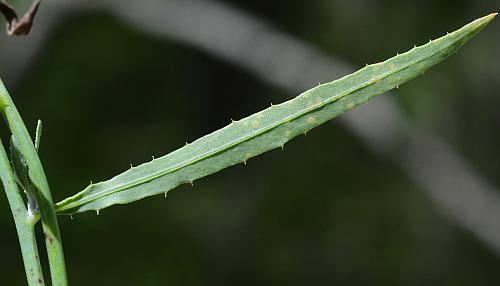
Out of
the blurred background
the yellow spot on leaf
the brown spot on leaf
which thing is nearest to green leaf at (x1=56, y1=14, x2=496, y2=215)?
the yellow spot on leaf

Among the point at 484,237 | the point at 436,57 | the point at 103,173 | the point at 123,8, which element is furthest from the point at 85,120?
the point at 436,57

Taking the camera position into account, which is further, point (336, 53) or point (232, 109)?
point (336, 53)

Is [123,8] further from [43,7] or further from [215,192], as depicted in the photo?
[215,192]

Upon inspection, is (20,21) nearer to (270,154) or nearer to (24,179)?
(24,179)

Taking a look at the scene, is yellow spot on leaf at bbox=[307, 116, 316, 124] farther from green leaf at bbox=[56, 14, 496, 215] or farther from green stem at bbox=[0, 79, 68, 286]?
green stem at bbox=[0, 79, 68, 286]

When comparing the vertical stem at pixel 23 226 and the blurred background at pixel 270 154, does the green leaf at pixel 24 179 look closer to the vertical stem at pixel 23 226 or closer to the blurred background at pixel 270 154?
the vertical stem at pixel 23 226

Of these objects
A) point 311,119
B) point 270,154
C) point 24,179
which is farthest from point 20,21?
point 270,154
